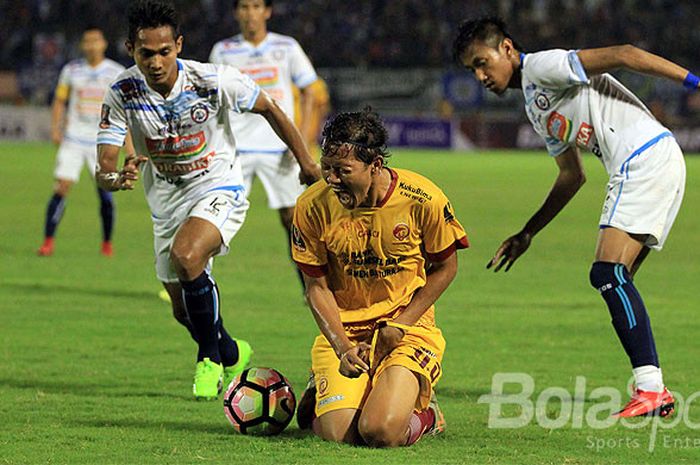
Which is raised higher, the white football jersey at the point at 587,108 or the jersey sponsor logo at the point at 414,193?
the white football jersey at the point at 587,108

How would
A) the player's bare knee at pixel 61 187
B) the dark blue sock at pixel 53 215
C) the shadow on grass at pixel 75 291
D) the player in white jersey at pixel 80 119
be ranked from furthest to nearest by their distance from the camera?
1. the player's bare knee at pixel 61 187
2. the player in white jersey at pixel 80 119
3. the dark blue sock at pixel 53 215
4. the shadow on grass at pixel 75 291

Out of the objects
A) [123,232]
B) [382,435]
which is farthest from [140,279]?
[382,435]

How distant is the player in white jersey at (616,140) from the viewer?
19.6 feet

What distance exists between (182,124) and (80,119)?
24.1 ft

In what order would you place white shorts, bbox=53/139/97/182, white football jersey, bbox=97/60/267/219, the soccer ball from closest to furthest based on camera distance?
the soccer ball < white football jersey, bbox=97/60/267/219 < white shorts, bbox=53/139/97/182

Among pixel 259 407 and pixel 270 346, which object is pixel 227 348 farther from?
pixel 259 407

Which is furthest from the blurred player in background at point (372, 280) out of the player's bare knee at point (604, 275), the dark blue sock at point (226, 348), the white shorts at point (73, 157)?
the white shorts at point (73, 157)

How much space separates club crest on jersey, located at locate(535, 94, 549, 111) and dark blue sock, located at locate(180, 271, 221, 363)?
194cm

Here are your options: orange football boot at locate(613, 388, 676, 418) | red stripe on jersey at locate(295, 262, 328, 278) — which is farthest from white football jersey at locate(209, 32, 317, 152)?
orange football boot at locate(613, 388, 676, 418)

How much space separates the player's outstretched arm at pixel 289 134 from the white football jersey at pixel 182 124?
0.21ft

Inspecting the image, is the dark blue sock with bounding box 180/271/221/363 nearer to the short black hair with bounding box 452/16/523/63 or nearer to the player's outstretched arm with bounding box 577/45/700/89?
the short black hair with bounding box 452/16/523/63

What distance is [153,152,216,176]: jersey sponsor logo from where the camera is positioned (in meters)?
7.15

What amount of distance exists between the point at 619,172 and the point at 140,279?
628 centimetres

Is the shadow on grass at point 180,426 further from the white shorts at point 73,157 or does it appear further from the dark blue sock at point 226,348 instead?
the white shorts at point 73,157
